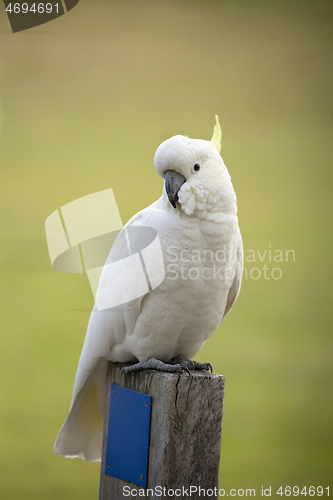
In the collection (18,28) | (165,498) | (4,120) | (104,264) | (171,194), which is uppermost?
(18,28)

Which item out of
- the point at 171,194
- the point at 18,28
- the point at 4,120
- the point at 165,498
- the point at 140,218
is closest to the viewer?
the point at 165,498

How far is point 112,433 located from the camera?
142 cm

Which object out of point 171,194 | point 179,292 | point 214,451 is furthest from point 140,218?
point 214,451

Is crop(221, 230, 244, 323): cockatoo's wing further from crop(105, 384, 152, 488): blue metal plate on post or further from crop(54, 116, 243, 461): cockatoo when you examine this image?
crop(105, 384, 152, 488): blue metal plate on post

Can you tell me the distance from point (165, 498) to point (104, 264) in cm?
81

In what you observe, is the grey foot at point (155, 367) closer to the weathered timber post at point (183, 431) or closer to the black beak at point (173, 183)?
the weathered timber post at point (183, 431)

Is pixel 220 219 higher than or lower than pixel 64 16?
lower

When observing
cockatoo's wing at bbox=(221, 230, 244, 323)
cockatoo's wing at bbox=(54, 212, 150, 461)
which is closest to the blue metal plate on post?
cockatoo's wing at bbox=(54, 212, 150, 461)

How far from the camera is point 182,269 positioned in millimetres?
1341

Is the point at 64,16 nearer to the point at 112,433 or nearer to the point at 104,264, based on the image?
the point at 104,264

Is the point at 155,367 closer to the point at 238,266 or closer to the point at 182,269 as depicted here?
the point at 182,269

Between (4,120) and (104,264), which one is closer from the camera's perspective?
(104,264)

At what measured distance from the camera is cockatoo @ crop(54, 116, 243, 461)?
1.33 metres

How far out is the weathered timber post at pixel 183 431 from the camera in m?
1.22
